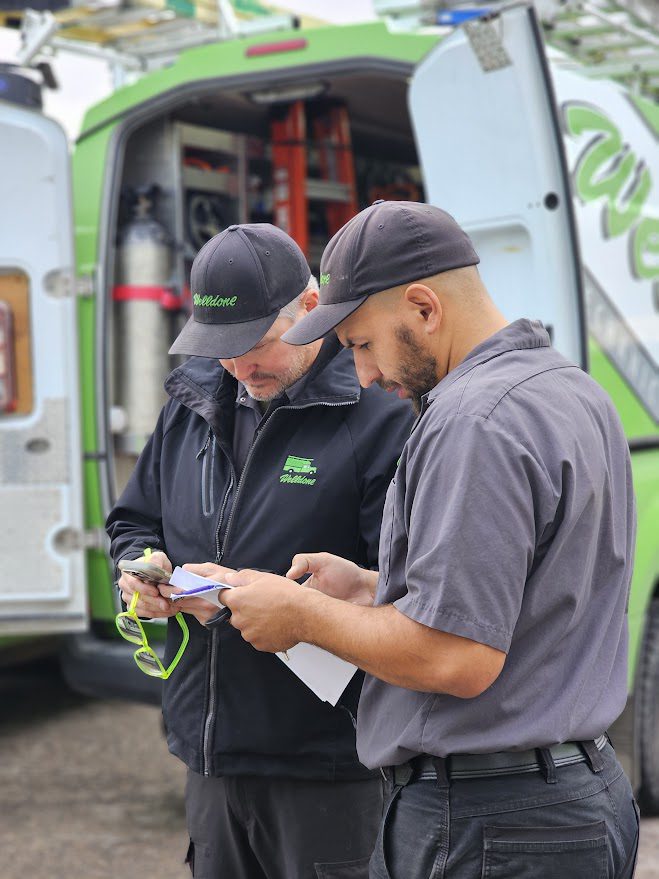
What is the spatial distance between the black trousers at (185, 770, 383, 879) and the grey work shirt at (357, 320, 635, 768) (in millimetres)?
529

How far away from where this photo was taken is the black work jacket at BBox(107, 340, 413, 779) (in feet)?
7.10

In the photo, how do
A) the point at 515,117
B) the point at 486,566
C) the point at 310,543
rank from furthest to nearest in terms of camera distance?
1. the point at 515,117
2. the point at 310,543
3. the point at 486,566

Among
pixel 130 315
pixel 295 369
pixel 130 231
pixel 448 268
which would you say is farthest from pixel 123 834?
pixel 448 268

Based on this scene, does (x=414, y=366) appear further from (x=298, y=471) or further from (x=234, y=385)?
(x=234, y=385)

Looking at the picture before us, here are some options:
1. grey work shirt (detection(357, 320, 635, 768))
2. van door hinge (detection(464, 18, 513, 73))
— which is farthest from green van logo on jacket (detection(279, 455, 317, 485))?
van door hinge (detection(464, 18, 513, 73))

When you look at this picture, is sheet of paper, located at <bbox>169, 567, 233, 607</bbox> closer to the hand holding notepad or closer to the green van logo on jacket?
the hand holding notepad

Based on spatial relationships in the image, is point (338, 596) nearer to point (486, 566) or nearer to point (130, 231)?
point (486, 566)

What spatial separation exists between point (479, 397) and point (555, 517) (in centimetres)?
20

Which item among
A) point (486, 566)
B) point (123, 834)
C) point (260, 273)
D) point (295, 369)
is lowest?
point (123, 834)

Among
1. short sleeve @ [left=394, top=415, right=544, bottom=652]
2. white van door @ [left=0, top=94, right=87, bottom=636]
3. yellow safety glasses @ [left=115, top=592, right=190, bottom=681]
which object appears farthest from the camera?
white van door @ [left=0, top=94, right=87, bottom=636]

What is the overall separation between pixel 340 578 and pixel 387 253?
640mm

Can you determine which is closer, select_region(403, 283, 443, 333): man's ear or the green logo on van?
select_region(403, 283, 443, 333): man's ear

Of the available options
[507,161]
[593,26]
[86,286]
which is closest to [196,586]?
[507,161]

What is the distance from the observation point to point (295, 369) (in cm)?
226
